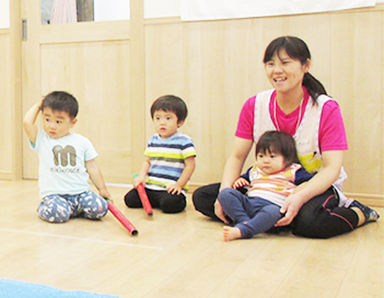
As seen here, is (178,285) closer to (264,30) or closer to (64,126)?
(64,126)

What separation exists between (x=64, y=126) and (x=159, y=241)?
0.61 m

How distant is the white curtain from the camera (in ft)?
6.75

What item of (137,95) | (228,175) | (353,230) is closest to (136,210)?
(228,175)

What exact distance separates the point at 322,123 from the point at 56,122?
3.19 feet

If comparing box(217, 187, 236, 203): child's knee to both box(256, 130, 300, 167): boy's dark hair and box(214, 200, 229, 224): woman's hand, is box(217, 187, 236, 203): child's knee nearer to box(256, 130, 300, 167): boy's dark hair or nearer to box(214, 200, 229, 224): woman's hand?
box(214, 200, 229, 224): woman's hand

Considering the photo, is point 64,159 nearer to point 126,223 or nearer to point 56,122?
point 56,122

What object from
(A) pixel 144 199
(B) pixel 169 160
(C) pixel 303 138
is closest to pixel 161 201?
(A) pixel 144 199

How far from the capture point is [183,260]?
133 centimetres

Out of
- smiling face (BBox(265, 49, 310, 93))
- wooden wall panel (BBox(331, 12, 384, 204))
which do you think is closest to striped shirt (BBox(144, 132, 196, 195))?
smiling face (BBox(265, 49, 310, 93))

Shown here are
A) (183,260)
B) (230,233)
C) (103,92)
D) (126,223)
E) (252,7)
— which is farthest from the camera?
(103,92)

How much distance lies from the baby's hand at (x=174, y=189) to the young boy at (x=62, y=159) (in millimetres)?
299

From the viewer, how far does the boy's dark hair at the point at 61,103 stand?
5.89 ft

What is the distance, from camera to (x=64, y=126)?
1.84 metres

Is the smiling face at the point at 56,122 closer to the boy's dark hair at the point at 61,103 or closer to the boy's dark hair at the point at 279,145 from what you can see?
the boy's dark hair at the point at 61,103
